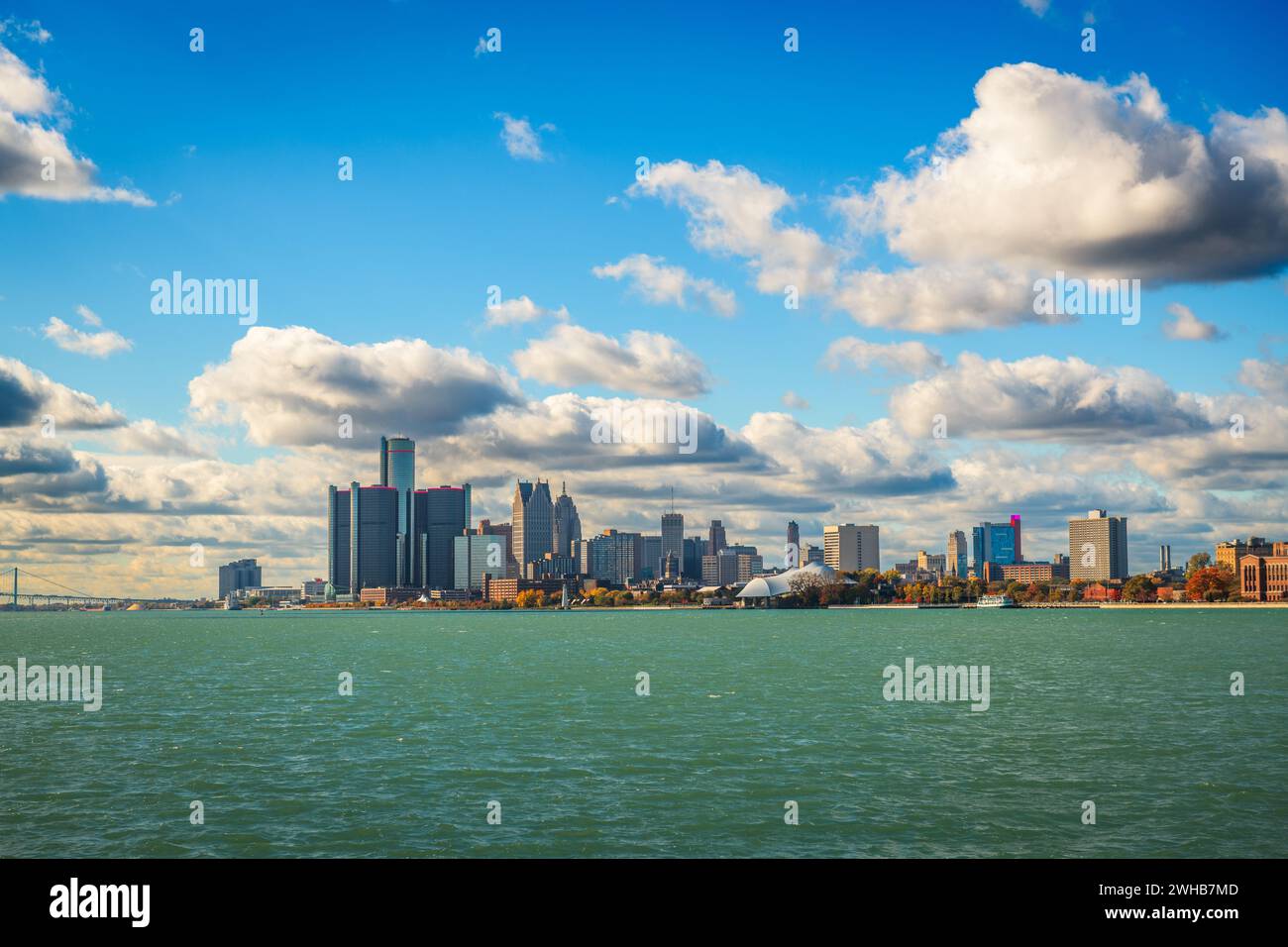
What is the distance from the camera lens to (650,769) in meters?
39.0

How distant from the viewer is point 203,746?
1805 inches

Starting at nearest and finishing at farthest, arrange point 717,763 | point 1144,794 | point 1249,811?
point 1249,811 < point 1144,794 < point 717,763

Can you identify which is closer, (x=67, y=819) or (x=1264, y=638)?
(x=67, y=819)

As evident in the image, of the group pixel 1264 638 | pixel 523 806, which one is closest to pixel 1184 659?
pixel 1264 638

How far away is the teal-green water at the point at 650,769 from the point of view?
2870cm

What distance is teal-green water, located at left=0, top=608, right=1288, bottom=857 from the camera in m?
28.7

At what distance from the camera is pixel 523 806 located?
32.6m
